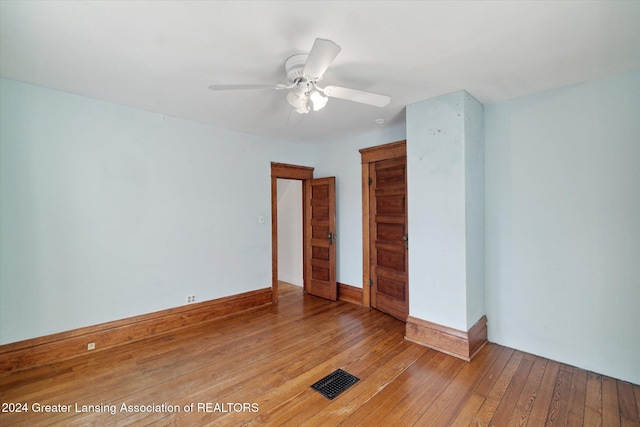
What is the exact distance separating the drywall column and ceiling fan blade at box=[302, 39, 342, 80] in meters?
1.60

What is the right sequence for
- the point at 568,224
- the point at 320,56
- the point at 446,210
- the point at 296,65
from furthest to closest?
the point at 446,210 → the point at 568,224 → the point at 296,65 → the point at 320,56

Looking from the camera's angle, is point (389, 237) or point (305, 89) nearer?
point (305, 89)

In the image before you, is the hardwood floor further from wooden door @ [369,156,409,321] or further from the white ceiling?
the white ceiling

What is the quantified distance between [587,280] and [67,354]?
4.89 m

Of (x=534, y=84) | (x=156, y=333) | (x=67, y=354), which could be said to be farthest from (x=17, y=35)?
(x=534, y=84)

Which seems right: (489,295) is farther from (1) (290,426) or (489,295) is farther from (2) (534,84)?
(1) (290,426)

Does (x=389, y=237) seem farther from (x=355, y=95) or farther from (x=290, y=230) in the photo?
(x=290, y=230)

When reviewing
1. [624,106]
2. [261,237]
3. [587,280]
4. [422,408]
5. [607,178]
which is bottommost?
[422,408]

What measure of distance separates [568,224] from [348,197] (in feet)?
8.64

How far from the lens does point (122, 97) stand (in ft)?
9.14

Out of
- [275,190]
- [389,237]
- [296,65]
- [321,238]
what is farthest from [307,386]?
[275,190]

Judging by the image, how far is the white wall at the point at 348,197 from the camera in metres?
4.23

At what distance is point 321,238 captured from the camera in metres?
4.61

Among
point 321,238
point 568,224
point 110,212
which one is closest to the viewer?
point 568,224
